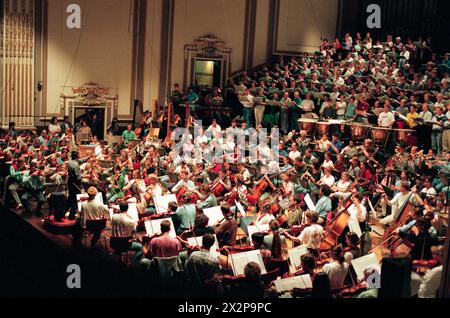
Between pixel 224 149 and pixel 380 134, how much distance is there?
10.8 ft

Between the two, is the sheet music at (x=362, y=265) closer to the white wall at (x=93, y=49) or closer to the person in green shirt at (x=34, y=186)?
the person in green shirt at (x=34, y=186)

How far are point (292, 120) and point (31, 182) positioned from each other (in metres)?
6.81

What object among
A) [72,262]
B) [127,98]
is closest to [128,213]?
[72,262]

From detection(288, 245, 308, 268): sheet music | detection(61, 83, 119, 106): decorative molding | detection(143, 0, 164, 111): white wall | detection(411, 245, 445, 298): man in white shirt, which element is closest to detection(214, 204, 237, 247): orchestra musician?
detection(288, 245, 308, 268): sheet music

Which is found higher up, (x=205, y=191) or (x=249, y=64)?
(x=249, y=64)

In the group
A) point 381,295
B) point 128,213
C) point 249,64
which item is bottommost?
point 128,213

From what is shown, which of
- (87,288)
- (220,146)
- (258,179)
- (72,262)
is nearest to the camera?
(87,288)

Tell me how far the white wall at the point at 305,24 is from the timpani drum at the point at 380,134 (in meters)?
7.32

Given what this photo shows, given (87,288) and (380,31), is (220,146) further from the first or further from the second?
(380,31)

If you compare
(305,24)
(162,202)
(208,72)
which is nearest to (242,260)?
(162,202)

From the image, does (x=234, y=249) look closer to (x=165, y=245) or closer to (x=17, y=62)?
(x=165, y=245)

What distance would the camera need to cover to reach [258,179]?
11.9m

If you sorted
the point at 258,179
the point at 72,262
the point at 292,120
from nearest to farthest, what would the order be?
the point at 72,262 → the point at 258,179 → the point at 292,120

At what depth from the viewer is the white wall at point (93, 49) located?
55.1 ft
